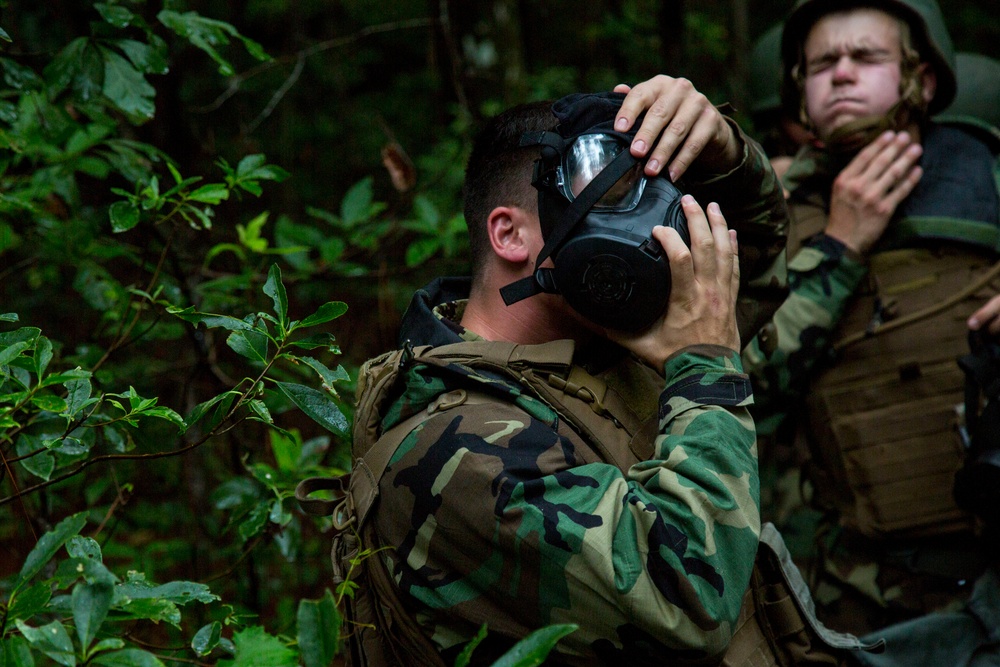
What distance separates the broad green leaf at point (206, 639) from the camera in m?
1.68

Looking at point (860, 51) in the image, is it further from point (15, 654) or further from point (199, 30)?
point (15, 654)

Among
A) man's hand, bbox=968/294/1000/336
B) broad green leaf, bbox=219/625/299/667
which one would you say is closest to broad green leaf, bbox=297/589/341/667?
broad green leaf, bbox=219/625/299/667

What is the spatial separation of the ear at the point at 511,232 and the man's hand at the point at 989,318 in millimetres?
1636

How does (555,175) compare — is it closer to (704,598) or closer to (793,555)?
(704,598)

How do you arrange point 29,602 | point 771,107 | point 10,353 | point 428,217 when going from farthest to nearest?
point 771,107, point 428,217, point 10,353, point 29,602

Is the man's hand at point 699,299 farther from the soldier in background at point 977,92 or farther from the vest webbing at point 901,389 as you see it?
the soldier in background at point 977,92

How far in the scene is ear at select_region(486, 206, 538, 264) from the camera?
90.8 inches

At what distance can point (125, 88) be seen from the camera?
2.51 m

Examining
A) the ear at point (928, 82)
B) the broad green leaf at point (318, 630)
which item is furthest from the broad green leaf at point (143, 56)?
the ear at point (928, 82)

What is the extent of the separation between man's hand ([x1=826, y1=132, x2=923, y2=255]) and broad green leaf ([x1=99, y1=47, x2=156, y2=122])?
7.67 feet

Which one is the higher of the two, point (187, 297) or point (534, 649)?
point (534, 649)

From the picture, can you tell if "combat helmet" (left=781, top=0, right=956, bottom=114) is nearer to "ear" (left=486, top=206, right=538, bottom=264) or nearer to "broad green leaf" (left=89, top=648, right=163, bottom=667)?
"ear" (left=486, top=206, right=538, bottom=264)

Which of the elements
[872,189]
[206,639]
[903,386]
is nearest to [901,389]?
[903,386]

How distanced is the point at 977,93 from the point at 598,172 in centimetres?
320
